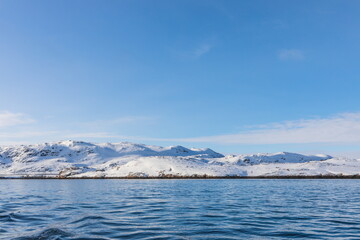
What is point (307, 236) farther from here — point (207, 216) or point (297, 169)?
point (297, 169)

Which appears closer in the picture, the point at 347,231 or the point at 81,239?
the point at 81,239

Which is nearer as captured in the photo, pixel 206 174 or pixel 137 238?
pixel 137 238

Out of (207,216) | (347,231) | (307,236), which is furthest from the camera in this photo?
(207,216)

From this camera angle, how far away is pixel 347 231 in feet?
55.7

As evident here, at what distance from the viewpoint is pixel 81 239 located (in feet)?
47.8

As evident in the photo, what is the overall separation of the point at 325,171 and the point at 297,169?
13673 mm

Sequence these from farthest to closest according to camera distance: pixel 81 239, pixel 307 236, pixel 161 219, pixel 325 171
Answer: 1. pixel 325 171
2. pixel 161 219
3. pixel 307 236
4. pixel 81 239

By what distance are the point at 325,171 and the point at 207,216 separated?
Result: 151m

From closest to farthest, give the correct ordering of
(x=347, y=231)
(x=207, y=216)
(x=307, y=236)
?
1. (x=307, y=236)
2. (x=347, y=231)
3. (x=207, y=216)

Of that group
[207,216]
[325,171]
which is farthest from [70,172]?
[207,216]

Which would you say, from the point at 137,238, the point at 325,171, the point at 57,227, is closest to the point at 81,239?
the point at 137,238

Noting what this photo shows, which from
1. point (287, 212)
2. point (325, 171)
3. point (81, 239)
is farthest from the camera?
point (325, 171)

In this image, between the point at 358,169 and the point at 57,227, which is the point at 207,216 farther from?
the point at 358,169

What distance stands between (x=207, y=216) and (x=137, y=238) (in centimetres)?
869
